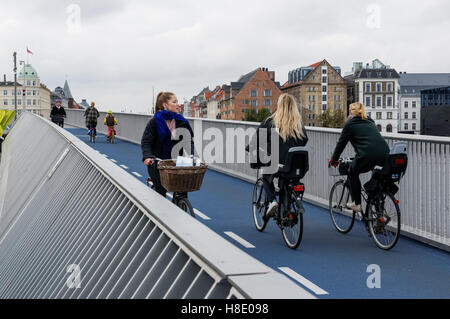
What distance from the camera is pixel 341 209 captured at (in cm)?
830

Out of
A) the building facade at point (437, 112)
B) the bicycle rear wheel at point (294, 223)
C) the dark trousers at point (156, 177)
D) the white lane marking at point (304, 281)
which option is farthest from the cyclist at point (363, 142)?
the building facade at point (437, 112)

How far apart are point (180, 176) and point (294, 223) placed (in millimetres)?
1828

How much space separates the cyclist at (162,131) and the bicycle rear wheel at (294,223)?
154cm

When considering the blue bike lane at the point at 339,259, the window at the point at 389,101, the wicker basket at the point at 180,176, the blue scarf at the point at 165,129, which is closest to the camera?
the blue bike lane at the point at 339,259

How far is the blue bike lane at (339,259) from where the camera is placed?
18.6 feet

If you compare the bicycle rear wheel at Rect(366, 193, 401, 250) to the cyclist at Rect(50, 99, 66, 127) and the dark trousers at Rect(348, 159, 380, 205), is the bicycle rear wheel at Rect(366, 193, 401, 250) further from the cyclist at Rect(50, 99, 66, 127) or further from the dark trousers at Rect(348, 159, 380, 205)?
the cyclist at Rect(50, 99, 66, 127)

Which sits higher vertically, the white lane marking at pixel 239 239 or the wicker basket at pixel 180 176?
the wicker basket at pixel 180 176

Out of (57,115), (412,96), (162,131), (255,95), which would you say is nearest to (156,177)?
(162,131)

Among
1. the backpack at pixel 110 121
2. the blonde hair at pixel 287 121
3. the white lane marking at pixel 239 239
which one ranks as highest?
the backpack at pixel 110 121

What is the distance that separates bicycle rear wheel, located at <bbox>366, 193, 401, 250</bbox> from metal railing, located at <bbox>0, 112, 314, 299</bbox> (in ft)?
11.0

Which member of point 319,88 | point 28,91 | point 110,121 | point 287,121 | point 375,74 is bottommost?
point 287,121

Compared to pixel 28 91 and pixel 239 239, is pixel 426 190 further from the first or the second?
pixel 28 91

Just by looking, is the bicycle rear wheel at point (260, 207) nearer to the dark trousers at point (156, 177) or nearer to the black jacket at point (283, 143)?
the black jacket at point (283, 143)
